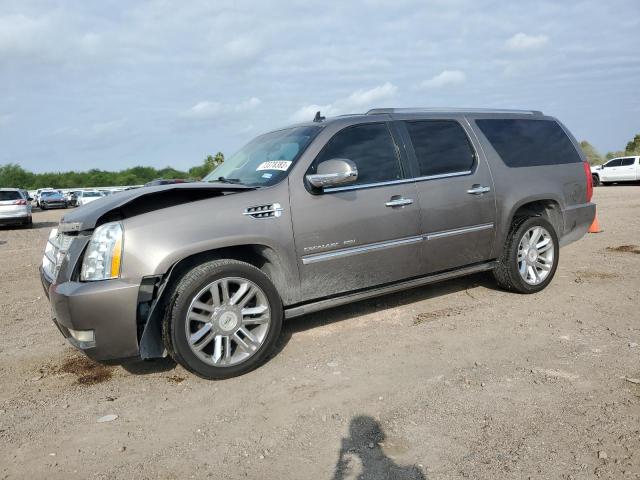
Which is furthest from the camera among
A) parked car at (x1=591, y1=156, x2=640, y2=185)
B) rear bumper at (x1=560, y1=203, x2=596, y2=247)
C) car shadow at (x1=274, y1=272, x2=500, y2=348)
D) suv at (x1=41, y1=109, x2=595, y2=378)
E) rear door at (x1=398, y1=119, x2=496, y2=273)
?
parked car at (x1=591, y1=156, x2=640, y2=185)

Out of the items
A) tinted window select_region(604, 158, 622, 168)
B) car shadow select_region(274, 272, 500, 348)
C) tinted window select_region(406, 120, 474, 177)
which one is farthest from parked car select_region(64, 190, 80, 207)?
tinted window select_region(406, 120, 474, 177)

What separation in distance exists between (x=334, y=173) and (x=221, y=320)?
133 cm

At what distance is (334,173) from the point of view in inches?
151

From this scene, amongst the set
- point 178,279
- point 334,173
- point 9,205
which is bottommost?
point 178,279

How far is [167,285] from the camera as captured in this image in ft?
11.6

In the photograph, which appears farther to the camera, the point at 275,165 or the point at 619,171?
the point at 619,171

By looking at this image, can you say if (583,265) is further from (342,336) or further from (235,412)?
(235,412)

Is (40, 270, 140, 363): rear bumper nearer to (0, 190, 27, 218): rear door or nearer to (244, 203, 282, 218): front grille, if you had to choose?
(244, 203, 282, 218): front grille

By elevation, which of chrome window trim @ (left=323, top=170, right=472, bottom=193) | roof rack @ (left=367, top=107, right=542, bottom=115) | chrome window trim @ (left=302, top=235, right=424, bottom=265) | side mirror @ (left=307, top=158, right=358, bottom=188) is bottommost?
chrome window trim @ (left=302, top=235, right=424, bottom=265)

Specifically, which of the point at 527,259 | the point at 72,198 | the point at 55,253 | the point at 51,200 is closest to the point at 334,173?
the point at 55,253

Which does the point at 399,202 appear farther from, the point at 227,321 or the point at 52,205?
the point at 52,205

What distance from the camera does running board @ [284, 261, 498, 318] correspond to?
13.0 ft

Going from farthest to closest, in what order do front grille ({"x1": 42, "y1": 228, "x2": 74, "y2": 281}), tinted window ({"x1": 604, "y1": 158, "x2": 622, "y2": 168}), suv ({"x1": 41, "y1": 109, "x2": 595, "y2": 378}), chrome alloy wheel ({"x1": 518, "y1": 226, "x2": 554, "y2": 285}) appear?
tinted window ({"x1": 604, "y1": 158, "x2": 622, "y2": 168})
chrome alloy wheel ({"x1": 518, "y1": 226, "x2": 554, "y2": 285})
front grille ({"x1": 42, "y1": 228, "x2": 74, "y2": 281})
suv ({"x1": 41, "y1": 109, "x2": 595, "y2": 378})

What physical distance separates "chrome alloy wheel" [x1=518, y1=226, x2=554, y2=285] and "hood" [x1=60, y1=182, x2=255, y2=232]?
9.79 ft
